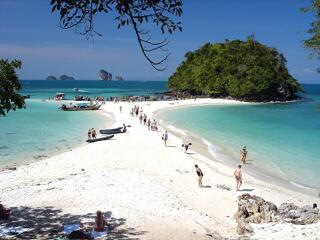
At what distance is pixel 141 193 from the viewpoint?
1703 cm

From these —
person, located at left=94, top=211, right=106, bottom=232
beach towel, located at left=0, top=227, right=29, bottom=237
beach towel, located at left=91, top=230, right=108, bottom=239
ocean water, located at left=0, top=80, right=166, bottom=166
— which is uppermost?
person, located at left=94, top=211, right=106, bottom=232

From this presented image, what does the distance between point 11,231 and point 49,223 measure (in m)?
1.20

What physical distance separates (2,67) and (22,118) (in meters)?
45.1

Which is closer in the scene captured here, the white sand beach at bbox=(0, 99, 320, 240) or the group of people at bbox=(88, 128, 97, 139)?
the white sand beach at bbox=(0, 99, 320, 240)

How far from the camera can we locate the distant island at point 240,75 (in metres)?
95.6

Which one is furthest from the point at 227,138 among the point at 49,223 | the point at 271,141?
the point at 49,223

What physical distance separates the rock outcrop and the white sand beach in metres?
0.41

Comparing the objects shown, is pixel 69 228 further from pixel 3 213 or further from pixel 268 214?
pixel 268 214

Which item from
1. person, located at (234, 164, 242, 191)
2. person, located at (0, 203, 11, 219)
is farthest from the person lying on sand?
person, located at (234, 164, 242, 191)

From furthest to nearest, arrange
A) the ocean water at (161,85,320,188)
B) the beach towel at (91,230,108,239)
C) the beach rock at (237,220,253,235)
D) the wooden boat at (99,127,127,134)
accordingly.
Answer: the wooden boat at (99,127,127,134) → the ocean water at (161,85,320,188) → the beach rock at (237,220,253,235) → the beach towel at (91,230,108,239)

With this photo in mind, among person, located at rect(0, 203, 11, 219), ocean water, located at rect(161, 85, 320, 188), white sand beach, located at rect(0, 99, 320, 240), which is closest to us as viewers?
white sand beach, located at rect(0, 99, 320, 240)

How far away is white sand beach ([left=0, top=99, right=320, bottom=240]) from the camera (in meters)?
13.2

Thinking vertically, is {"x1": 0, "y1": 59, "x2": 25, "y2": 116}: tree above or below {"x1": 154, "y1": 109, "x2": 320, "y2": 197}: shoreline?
above

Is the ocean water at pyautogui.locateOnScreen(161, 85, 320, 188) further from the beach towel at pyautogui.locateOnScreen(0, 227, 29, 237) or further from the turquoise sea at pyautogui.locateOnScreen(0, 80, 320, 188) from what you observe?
the beach towel at pyautogui.locateOnScreen(0, 227, 29, 237)
